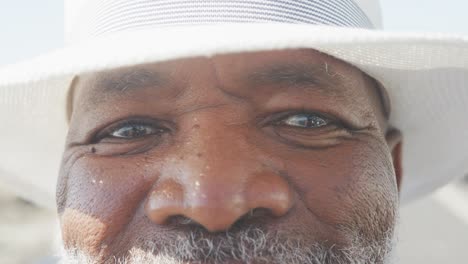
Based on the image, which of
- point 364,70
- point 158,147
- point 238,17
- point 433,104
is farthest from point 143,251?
point 433,104

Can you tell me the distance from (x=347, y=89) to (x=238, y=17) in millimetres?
360

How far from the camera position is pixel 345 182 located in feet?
3.91

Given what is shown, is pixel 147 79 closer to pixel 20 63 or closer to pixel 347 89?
pixel 20 63

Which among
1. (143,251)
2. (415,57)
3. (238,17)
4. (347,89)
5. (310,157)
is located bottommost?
(143,251)

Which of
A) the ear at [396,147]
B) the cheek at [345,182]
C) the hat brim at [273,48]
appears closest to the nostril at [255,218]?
the cheek at [345,182]

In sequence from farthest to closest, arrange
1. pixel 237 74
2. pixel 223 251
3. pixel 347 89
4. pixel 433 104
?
pixel 433 104, pixel 347 89, pixel 237 74, pixel 223 251

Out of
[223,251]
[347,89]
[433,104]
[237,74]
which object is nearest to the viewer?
[223,251]

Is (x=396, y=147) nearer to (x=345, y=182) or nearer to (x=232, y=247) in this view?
(x=345, y=182)

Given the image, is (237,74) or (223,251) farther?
(237,74)

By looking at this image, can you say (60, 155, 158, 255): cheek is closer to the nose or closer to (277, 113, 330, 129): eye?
the nose

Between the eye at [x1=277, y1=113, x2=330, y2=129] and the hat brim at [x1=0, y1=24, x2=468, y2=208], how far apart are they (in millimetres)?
158

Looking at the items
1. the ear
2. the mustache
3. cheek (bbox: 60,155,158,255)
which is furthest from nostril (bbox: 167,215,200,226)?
the ear

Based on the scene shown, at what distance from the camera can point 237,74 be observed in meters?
1.17

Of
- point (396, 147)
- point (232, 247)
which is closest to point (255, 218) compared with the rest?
point (232, 247)
